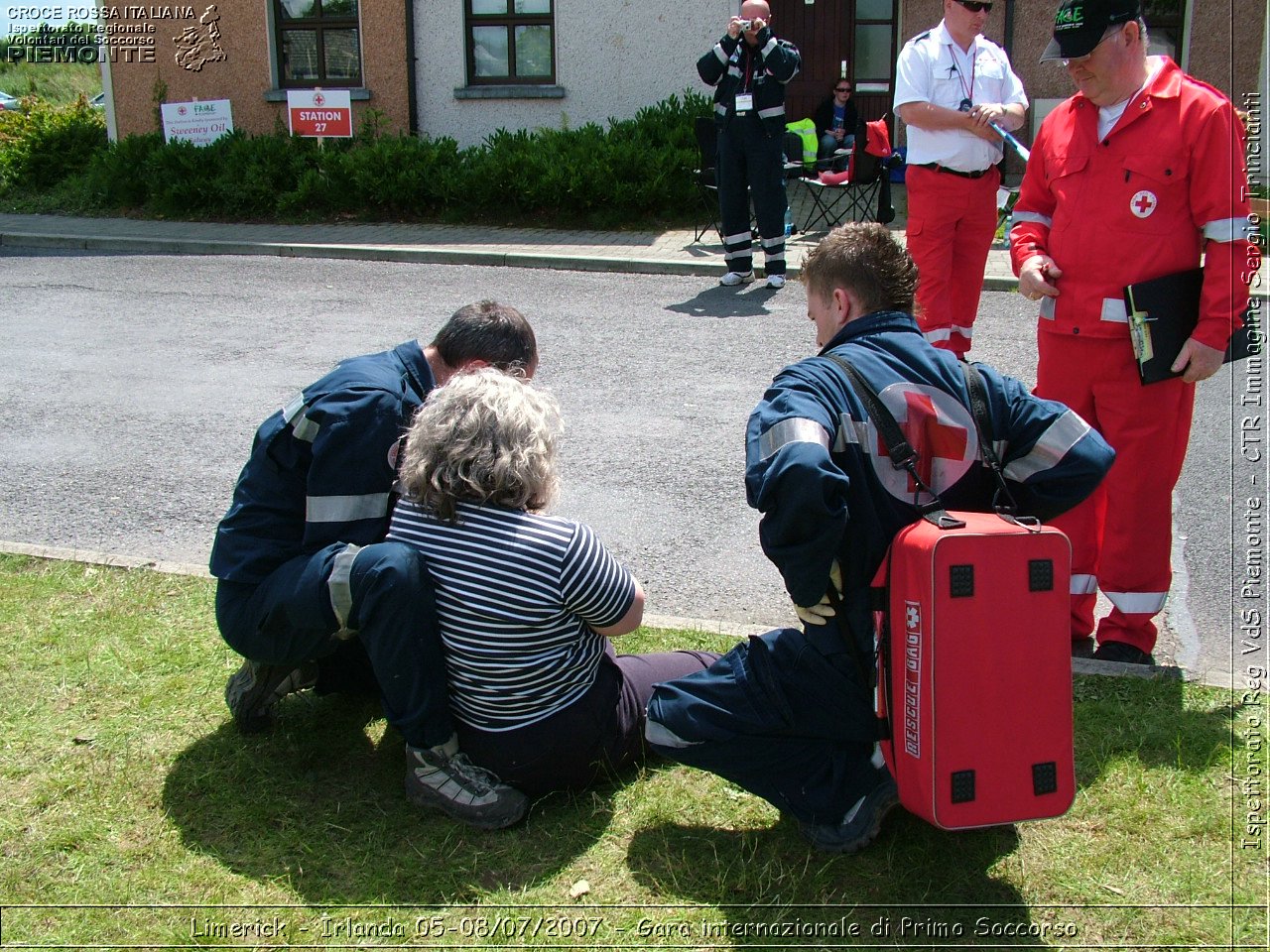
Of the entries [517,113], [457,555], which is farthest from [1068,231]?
[517,113]

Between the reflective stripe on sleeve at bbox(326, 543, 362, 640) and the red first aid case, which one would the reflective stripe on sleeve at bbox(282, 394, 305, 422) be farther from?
the red first aid case

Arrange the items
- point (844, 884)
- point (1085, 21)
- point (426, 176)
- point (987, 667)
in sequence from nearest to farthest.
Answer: point (987, 667)
point (844, 884)
point (1085, 21)
point (426, 176)

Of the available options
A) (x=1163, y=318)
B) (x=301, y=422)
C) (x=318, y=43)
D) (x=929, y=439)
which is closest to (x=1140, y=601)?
(x=1163, y=318)

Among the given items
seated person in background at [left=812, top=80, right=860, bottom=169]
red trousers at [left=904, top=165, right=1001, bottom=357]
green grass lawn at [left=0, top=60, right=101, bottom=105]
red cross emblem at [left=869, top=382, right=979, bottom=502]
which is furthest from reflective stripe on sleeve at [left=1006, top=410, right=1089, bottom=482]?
green grass lawn at [left=0, top=60, right=101, bottom=105]

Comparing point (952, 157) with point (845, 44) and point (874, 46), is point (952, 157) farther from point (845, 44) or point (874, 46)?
point (874, 46)

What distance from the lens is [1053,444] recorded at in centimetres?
303

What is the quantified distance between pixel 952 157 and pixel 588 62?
35.3 feet

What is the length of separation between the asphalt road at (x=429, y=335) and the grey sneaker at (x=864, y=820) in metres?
1.54

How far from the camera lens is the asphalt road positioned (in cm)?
530

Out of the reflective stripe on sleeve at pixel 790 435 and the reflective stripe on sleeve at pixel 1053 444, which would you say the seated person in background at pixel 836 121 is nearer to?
the reflective stripe on sleeve at pixel 1053 444

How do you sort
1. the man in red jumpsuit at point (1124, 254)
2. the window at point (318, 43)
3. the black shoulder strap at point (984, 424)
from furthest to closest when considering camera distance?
the window at point (318, 43) < the man in red jumpsuit at point (1124, 254) < the black shoulder strap at point (984, 424)

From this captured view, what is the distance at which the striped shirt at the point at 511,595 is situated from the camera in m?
3.08

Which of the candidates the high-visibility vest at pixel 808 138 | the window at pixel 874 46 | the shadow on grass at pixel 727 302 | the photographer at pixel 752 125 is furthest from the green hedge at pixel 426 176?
the shadow on grass at pixel 727 302

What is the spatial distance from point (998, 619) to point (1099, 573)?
169 centimetres
